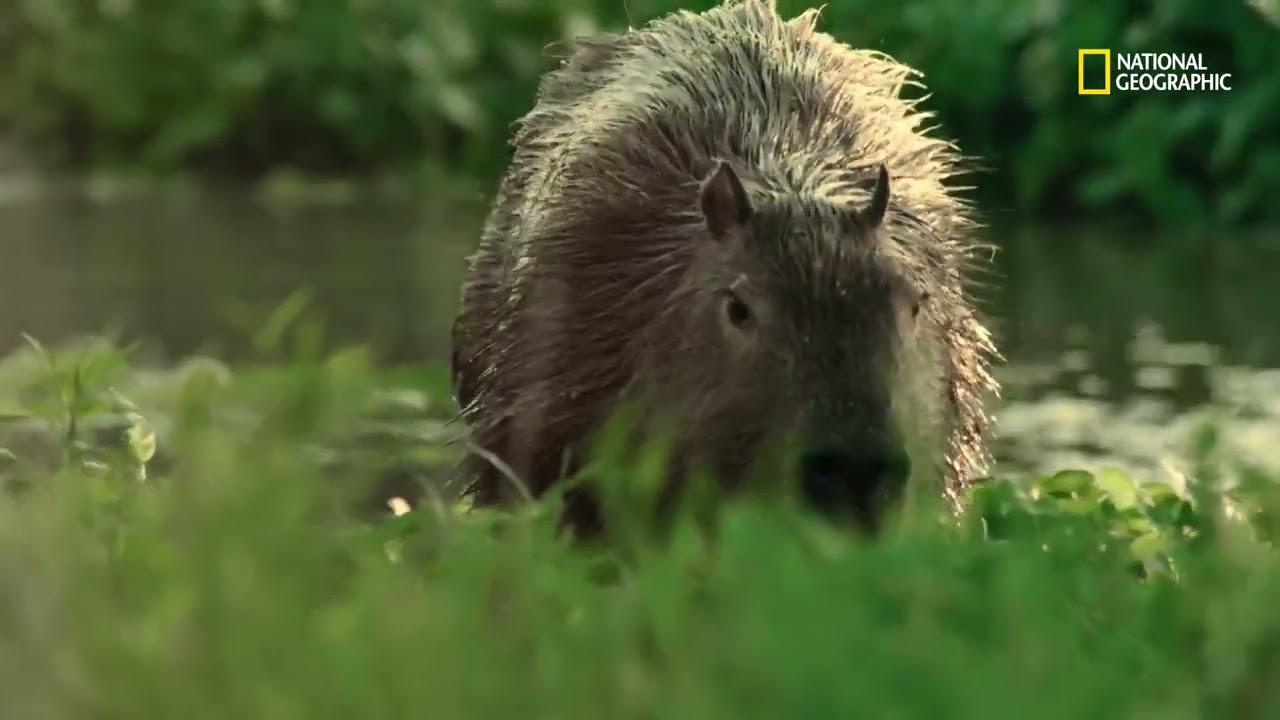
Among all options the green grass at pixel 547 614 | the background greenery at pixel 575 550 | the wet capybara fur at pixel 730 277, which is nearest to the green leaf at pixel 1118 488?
the background greenery at pixel 575 550

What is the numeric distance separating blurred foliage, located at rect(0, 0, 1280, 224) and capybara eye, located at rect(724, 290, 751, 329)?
4123 millimetres

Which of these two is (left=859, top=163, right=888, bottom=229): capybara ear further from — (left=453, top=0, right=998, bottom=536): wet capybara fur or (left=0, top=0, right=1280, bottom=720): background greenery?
(left=0, top=0, right=1280, bottom=720): background greenery

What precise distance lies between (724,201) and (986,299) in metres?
3.29

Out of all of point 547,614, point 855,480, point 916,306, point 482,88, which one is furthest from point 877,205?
point 482,88

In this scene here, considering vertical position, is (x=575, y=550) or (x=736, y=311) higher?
(x=736, y=311)

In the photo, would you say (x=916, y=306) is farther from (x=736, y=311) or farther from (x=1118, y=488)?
(x=1118, y=488)

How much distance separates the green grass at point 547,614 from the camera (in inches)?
67.5

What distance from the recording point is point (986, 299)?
6.64 meters

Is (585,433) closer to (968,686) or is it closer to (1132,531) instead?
(1132,531)

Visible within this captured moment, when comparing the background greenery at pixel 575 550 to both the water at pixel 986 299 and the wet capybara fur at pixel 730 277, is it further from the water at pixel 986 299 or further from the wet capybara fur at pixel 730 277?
the wet capybara fur at pixel 730 277

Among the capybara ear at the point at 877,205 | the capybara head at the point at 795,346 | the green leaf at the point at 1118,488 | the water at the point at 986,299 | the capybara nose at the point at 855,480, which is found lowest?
the water at the point at 986,299

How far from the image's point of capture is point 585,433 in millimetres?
3740

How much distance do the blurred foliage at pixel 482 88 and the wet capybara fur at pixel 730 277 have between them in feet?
10.6

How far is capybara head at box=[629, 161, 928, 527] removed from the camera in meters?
3.04
